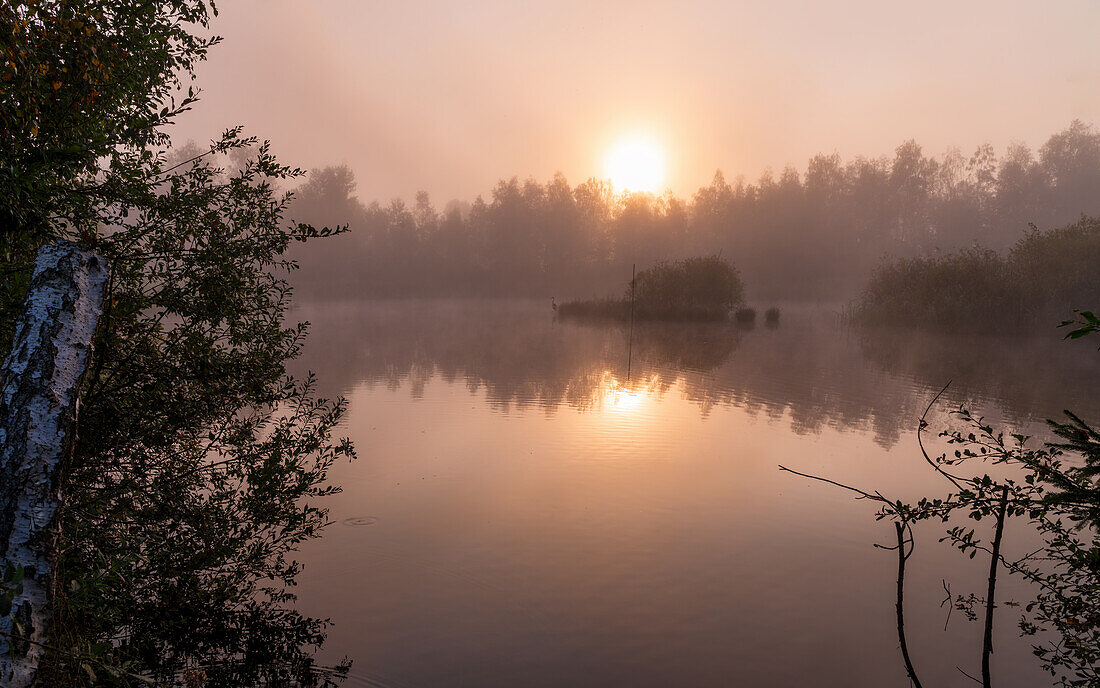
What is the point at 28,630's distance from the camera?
227 cm

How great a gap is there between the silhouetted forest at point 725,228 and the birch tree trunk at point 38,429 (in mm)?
79696

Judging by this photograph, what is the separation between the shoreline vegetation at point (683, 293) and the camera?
162ft

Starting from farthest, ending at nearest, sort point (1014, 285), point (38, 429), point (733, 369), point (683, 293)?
point (683, 293) < point (1014, 285) < point (733, 369) < point (38, 429)

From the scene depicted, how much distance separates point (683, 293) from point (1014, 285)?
21.3m

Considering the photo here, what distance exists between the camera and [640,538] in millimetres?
8930

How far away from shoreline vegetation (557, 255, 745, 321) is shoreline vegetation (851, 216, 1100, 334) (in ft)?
42.1

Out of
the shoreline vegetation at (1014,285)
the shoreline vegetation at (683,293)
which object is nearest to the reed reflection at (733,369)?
the shoreline vegetation at (1014,285)

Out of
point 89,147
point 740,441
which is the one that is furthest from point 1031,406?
point 89,147

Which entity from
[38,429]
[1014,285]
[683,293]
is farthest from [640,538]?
[683,293]

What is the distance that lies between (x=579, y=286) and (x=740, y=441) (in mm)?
72188

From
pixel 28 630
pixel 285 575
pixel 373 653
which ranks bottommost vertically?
pixel 373 653

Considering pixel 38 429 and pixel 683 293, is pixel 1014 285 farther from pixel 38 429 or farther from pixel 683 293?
pixel 38 429

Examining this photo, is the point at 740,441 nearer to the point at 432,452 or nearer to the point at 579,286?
the point at 432,452

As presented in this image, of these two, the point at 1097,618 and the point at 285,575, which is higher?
the point at 1097,618
